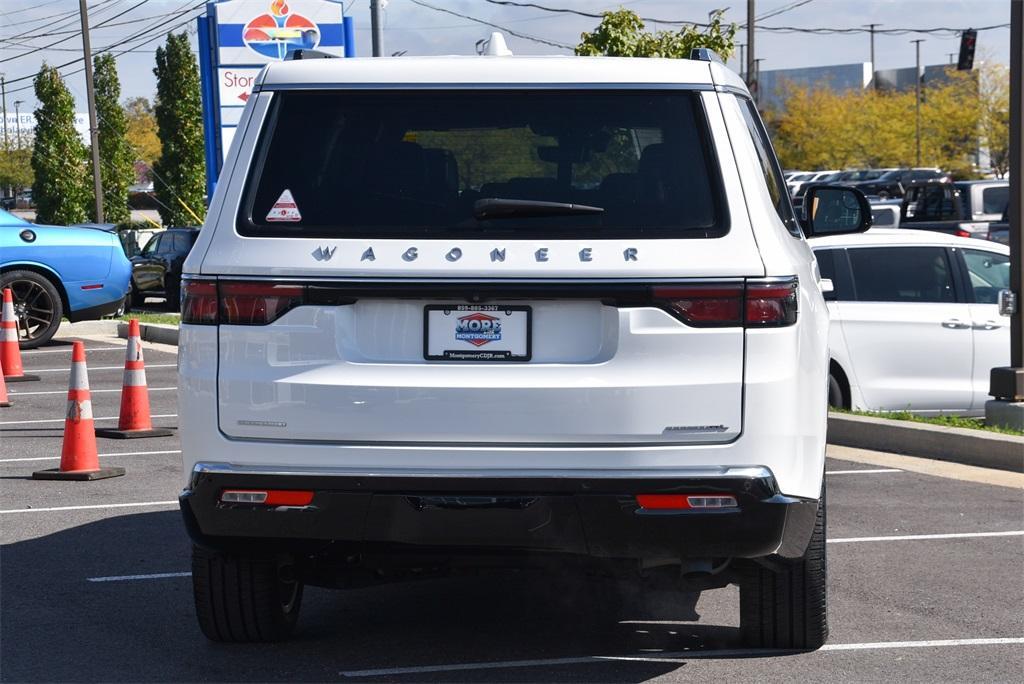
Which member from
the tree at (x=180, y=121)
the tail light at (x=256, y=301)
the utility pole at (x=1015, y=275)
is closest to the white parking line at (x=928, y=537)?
the utility pole at (x=1015, y=275)

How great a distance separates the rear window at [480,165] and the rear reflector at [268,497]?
779 mm

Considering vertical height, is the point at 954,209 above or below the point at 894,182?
below

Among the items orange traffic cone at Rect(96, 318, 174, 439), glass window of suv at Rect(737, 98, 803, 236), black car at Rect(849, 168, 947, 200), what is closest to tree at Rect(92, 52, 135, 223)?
black car at Rect(849, 168, 947, 200)

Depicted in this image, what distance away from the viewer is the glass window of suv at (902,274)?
435 inches

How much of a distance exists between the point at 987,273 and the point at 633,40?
15338 millimetres

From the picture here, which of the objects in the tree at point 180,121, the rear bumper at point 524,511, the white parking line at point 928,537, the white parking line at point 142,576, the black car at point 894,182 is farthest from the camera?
the black car at point 894,182

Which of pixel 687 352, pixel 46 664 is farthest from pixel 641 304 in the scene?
pixel 46 664

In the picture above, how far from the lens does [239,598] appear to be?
5.28 m

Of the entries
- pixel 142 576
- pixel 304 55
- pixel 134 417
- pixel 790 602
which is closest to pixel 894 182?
pixel 134 417

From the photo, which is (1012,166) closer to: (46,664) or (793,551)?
(793,551)

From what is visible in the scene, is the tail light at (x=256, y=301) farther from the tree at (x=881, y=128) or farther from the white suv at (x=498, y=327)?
the tree at (x=881, y=128)

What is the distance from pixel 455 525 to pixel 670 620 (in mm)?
1686

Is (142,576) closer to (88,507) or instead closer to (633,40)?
(88,507)

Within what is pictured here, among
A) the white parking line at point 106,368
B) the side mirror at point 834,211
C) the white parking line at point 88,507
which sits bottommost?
the white parking line at point 106,368
